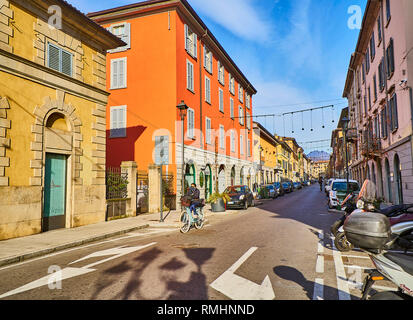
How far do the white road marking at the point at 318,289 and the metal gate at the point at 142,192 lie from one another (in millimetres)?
13393

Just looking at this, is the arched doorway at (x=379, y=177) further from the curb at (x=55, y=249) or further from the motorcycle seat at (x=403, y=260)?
the motorcycle seat at (x=403, y=260)

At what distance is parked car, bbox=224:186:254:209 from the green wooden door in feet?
36.3

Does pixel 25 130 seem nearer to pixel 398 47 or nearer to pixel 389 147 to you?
pixel 398 47

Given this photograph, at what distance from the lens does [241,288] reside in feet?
15.0

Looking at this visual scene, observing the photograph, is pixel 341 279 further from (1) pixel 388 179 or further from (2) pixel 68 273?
(1) pixel 388 179

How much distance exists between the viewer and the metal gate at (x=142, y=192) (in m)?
17.3

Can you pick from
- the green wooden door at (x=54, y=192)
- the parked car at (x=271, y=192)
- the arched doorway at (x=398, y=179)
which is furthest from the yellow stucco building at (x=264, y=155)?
the green wooden door at (x=54, y=192)

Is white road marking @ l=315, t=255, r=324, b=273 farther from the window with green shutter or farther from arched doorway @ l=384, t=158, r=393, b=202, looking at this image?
arched doorway @ l=384, t=158, r=393, b=202

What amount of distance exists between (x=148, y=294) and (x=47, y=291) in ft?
5.40

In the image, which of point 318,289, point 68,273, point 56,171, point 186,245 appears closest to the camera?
point 318,289

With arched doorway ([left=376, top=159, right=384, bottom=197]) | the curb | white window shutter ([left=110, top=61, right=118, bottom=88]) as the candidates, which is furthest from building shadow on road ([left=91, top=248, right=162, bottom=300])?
arched doorway ([left=376, top=159, right=384, bottom=197])

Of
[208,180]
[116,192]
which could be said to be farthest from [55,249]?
[208,180]

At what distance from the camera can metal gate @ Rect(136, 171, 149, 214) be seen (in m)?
17.3

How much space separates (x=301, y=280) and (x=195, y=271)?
184 centimetres
